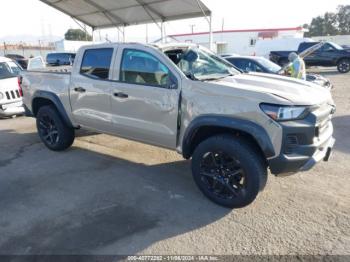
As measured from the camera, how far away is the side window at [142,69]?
394 centimetres

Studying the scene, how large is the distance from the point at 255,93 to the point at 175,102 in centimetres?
101

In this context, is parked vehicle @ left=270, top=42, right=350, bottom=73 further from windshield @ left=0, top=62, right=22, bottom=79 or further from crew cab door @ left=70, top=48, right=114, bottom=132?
crew cab door @ left=70, top=48, right=114, bottom=132

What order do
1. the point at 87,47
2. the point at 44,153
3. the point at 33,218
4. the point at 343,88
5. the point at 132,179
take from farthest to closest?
1. the point at 343,88
2. the point at 44,153
3. the point at 87,47
4. the point at 132,179
5. the point at 33,218

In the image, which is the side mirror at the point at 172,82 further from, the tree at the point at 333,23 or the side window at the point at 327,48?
the tree at the point at 333,23

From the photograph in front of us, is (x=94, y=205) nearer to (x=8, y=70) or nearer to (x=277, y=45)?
(x=8, y=70)

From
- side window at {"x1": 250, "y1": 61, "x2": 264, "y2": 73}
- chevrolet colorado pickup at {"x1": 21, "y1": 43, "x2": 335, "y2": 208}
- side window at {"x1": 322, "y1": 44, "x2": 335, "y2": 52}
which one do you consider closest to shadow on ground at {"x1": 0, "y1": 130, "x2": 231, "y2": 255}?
chevrolet colorado pickup at {"x1": 21, "y1": 43, "x2": 335, "y2": 208}

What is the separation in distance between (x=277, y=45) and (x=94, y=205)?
96.3 ft

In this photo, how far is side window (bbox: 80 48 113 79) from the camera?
180 inches

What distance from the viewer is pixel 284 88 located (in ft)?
11.4

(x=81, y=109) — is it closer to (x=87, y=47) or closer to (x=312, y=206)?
(x=87, y=47)

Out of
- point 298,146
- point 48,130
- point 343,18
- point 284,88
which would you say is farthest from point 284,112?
point 343,18

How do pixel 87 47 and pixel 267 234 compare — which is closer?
pixel 267 234

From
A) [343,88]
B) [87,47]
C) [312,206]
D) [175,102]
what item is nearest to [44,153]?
[87,47]

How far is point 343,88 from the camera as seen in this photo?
42.4 feet
